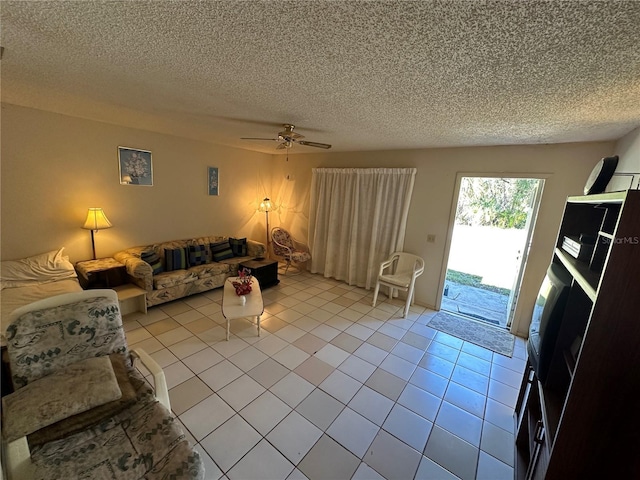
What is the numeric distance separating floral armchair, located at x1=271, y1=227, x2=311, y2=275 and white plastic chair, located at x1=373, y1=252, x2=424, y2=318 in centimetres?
164

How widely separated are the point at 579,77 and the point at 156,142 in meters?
4.56

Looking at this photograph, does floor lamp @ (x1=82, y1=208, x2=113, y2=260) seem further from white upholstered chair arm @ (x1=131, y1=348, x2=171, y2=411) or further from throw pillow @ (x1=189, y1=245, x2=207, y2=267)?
white upholstered chair arm @ (x1=131, y1=348, x2=171, y2=411)

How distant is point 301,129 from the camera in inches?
116

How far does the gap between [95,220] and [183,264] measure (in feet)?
3.80

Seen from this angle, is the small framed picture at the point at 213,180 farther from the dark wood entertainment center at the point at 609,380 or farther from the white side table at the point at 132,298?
the dark wood entertainment center at the point at 609,380

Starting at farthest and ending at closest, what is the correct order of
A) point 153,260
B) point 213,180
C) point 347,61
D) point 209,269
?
point 213,180
point 209,269
point 153,260
point 347,61

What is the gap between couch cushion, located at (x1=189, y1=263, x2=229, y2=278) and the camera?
3.76 meters

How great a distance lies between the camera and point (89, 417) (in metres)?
1.25

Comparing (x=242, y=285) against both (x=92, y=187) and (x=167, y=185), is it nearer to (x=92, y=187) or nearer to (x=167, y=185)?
(x=167, y=185)

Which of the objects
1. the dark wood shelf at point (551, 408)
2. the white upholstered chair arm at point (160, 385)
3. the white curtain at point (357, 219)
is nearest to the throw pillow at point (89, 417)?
the white upholstered chair arm at point (160, 385)

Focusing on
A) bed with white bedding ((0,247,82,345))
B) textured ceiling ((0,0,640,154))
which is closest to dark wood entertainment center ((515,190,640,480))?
textured ceiling ((0,0,640,154))

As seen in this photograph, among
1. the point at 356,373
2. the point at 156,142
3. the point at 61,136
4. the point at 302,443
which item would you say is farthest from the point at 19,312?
the point at 156,142

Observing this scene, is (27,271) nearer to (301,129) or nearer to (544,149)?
(301,129)

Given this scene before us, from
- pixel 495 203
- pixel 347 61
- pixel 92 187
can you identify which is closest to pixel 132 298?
pixel 92 187
